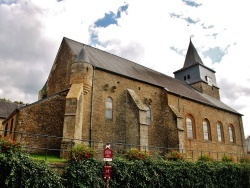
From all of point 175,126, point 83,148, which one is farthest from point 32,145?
point 175,126

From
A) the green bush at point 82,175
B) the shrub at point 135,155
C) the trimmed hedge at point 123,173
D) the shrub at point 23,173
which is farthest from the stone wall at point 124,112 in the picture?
the shrub at point 23,173

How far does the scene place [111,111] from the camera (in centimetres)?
1995

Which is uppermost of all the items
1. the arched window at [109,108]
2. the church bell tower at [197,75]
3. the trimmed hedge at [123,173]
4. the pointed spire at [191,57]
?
the pointed spire at [191,57]

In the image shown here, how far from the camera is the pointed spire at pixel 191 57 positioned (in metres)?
38.1

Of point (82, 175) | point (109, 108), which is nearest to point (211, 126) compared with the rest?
point (109, 108)

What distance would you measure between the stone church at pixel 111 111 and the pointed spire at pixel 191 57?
10634 millimetres

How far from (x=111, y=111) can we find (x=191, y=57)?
76.7 ft

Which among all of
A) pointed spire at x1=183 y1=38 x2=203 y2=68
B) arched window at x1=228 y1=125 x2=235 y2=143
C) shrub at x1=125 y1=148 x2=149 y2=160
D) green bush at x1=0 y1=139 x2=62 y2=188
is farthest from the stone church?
pointed spire at x1=183 y1=38 x2=203 y2=68

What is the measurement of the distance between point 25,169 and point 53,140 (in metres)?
8.47

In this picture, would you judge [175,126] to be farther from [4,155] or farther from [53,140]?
[4,155]

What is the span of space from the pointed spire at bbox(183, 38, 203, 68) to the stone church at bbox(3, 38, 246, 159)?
10.6 meters

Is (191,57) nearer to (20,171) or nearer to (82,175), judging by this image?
(82,175)

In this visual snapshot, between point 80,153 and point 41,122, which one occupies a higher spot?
point 41,122

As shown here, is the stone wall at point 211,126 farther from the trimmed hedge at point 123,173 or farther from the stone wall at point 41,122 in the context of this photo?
the stone wall at point 41,122
